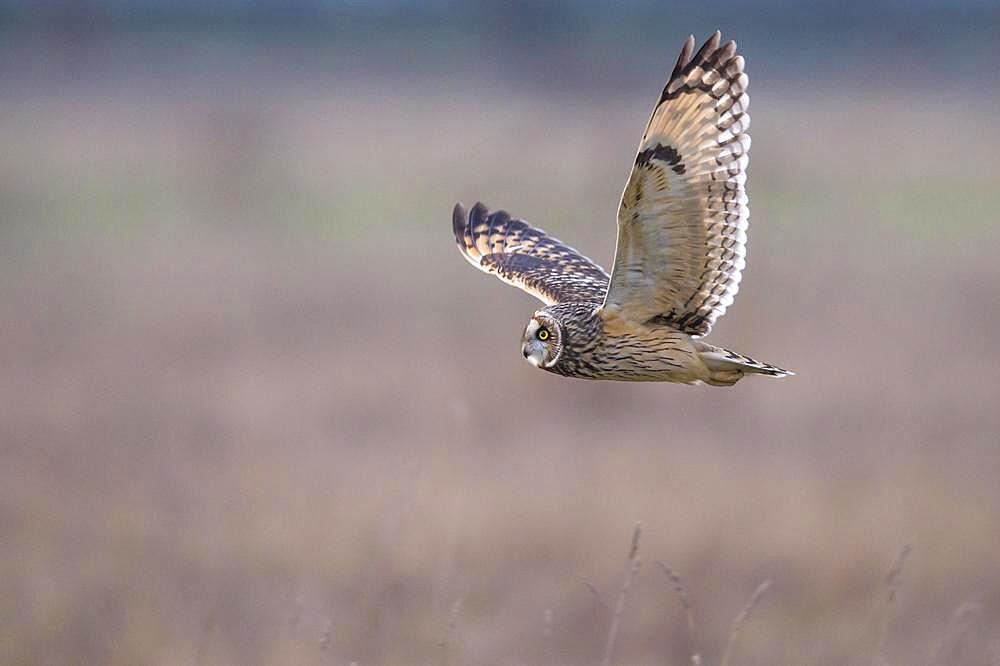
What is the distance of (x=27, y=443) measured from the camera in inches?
356

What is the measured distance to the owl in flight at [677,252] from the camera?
4094 millimetres

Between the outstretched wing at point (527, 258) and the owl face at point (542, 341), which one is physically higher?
the owl face at point (542, 341)

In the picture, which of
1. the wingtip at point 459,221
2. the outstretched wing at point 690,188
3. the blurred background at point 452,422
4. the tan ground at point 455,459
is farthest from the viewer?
the blurred background at point 452,422

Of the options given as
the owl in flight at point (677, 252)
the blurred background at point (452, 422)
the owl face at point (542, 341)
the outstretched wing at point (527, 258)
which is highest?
the owl in flight at point (677, 252)

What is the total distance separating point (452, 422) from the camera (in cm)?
970

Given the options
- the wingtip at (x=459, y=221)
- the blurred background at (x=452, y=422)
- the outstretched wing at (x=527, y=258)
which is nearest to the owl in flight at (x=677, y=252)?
the outstretched wing at (x=527, y=258)

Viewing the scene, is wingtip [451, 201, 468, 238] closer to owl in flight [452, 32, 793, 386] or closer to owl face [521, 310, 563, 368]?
owl in flight [452, 32, 793, 386]

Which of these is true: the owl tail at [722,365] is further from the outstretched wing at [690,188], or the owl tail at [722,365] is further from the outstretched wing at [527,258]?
the outstretched wing at [527,258]

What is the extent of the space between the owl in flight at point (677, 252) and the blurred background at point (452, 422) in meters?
0.56

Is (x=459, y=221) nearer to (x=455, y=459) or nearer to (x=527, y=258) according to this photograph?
(x=527, y=258)

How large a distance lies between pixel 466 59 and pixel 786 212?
57.1 feet

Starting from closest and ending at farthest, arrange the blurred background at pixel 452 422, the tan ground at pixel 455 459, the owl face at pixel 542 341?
the owl face at pixel 542 341
the tan ground at pixel 455 459
the blurred background at pixel 452 422

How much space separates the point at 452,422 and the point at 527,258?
4273mm

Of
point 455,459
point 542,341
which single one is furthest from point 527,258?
point 455,459
